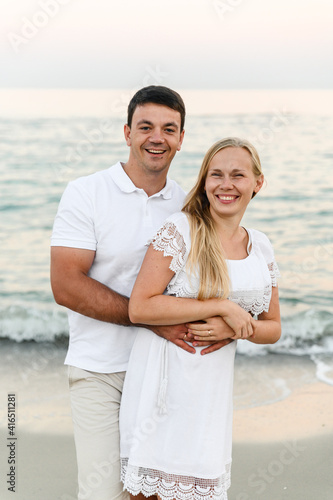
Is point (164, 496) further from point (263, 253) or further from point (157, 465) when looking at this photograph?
point (263, 253)

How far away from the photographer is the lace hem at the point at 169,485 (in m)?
2.35

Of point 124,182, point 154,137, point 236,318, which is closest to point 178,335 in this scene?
point 236,318

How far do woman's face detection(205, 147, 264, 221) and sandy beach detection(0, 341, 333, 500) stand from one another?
1203mm

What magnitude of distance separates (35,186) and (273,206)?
14.0ft

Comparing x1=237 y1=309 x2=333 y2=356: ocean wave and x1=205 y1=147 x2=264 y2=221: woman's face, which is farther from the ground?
x1=205 y1=147 x2=264 y2=221: woman's face

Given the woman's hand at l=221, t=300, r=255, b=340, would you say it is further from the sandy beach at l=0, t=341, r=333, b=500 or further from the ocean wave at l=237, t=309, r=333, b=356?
the ocean wave at l=237, t=309, r=333, b=356

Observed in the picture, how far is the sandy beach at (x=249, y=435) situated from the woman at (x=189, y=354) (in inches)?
13.1

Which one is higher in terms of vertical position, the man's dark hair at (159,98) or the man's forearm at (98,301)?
the man's dark hair at (159,98)

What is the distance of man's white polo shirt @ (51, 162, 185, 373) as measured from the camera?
2.60 metres

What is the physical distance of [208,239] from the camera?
236 cm

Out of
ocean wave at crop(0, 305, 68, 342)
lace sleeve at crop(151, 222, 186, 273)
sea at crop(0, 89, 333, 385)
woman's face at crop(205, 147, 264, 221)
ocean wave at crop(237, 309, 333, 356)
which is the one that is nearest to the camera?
lace sleeve at crop(151, 222, 186, 273)

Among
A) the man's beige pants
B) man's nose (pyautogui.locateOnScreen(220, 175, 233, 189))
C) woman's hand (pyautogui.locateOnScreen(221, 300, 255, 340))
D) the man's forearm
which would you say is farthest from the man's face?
the man's beige pants

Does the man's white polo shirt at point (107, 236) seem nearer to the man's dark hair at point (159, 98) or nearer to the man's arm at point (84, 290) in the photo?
the man's arm at point (84, 290)

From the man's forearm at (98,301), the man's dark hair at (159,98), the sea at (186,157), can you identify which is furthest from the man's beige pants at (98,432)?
the sea at (186,157)
